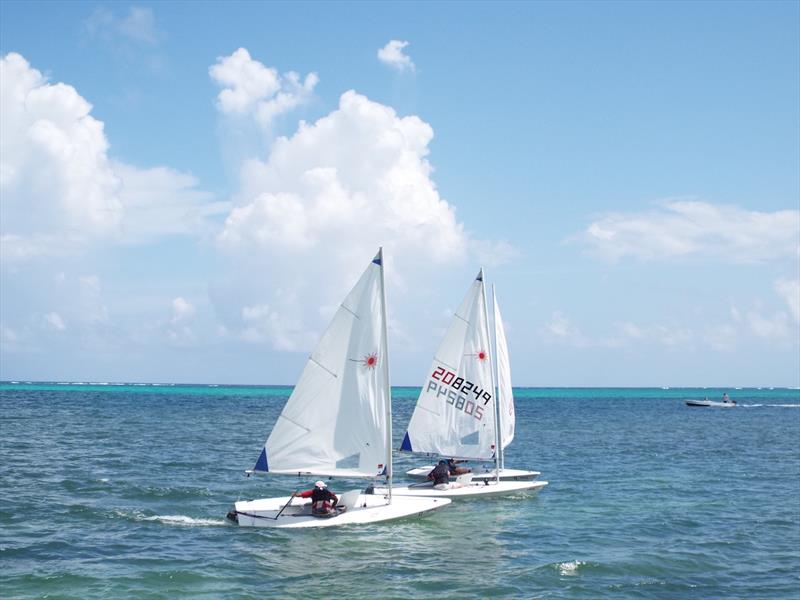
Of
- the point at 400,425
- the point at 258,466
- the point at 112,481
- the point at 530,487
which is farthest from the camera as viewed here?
the point at 400,425

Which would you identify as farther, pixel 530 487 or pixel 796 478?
pixel 796 478

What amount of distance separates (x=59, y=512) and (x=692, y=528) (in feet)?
81.5

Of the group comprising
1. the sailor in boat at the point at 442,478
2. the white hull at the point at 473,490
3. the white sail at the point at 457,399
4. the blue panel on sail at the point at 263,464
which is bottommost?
the white hull at the point at 473,490

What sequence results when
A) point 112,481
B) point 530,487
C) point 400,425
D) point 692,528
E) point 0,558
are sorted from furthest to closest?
point 400,425 < point 112,481 < point 530,487 < point 692,528 < point 0,558

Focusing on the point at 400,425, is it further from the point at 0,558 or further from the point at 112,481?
the point at 0,558

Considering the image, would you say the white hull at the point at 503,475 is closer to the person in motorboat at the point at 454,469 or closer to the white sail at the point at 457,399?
the person in motorboat at the point at 454,469

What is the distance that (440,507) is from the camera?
29.7 metres

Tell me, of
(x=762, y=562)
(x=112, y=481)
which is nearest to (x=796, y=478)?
(x=762, y=562)

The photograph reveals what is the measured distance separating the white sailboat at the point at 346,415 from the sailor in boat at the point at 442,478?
478 cm

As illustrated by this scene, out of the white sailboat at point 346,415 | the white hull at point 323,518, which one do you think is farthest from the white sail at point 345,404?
the white hull at point 323,518

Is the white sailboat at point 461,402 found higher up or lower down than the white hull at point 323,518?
higher up

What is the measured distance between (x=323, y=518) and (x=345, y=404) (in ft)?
13.6

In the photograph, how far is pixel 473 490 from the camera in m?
33.5

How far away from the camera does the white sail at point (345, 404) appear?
27516 mm
